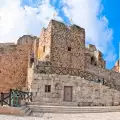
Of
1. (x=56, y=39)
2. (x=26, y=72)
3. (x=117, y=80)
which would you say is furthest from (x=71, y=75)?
(x=117, y=80)

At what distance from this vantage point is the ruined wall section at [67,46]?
91.8ft

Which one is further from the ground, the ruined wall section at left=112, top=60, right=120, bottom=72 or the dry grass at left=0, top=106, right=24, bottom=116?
the ruined wall section at left=112, top=60, right=120, bottom=72

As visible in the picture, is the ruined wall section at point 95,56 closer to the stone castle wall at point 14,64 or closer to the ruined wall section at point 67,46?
the ruined wall section at point 67,46

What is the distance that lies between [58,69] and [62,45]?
3751 mm

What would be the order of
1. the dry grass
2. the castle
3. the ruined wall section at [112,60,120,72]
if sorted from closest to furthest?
the dry grass
the castle
the ruined wall section at [112,60,120,72]

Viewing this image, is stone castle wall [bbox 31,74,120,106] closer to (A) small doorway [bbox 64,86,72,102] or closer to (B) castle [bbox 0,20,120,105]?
(B) castle [bbox 0,20,120,105]

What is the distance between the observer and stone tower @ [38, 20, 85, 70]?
2788 centimetres

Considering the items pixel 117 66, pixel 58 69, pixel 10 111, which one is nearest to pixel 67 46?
pixel 58 69

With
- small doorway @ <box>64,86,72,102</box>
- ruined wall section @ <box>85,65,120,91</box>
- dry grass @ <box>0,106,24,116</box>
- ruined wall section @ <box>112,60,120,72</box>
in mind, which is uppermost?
ruined wall section @ <box>112,60,120,72</box>

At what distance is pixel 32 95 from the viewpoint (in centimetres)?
2288

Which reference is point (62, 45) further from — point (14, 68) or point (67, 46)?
point (14, 68)

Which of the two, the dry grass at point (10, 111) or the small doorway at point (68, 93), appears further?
the small doorway at point (68, 93)

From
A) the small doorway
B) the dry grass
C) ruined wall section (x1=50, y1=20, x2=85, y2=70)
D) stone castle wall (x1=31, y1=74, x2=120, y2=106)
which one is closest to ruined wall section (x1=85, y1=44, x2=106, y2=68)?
ruined wall section (x1=50, y1=20, x2=85, y2=70)

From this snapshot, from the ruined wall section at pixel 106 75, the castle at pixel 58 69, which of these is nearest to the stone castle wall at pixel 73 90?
the castle at pixel 58 69
